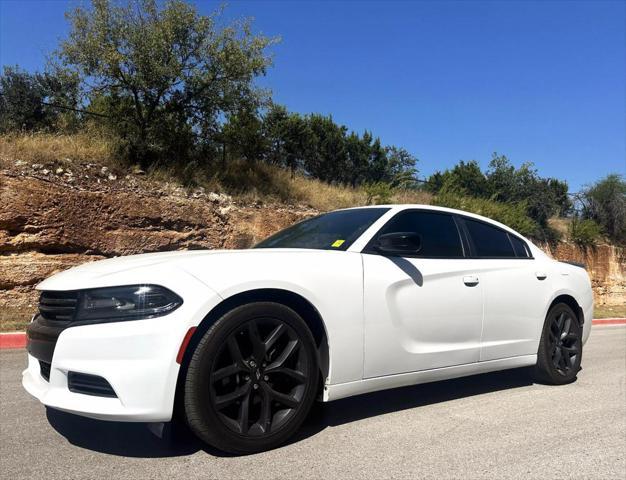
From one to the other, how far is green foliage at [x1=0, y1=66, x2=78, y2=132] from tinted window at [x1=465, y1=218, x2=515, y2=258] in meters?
11.3

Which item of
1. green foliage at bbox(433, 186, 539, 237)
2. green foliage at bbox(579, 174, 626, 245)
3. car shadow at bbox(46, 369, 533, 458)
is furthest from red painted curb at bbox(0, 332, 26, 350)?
green foliage at bbox(579, 174, 626, 245)

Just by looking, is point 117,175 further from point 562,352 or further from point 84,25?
point 562,352

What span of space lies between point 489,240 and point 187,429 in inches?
121

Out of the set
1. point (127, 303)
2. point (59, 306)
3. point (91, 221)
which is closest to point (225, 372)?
point (127, 303)

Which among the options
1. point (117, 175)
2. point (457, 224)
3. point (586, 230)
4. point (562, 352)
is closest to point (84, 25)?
point (117, 175)

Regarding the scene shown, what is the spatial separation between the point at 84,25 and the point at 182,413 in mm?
11626

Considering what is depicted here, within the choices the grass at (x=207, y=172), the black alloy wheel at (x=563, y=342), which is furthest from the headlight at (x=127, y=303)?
the grass at (x=207, y=172)

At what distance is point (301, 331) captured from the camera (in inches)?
120

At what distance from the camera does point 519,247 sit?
191 inches

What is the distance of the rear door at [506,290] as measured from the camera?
4.16 metres

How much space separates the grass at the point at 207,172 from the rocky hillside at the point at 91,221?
0.96 feet

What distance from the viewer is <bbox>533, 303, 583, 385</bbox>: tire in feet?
15.5

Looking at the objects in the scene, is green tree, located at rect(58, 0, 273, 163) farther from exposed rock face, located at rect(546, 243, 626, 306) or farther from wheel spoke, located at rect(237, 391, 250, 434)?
exposed rock face, located at rect(546, 243, 626, 306)

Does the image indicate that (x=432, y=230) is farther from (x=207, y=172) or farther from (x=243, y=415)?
(x=207, y=172)
